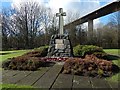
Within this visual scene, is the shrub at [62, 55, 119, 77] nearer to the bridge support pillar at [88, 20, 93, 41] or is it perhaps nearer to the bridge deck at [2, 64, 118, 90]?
the bridge deck at [2, 64, 118, 90]

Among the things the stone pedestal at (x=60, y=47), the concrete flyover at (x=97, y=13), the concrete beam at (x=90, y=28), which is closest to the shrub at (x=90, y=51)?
the stone pedestal at (x=60, y=47)

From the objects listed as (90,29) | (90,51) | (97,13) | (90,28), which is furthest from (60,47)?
(90,29)

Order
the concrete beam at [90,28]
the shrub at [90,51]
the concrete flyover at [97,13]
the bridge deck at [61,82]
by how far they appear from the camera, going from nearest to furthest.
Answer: the bridge deck at [61,82], the shrub at [90,51], the concrete flyover at [97,13], the concrete beam at [90,28]

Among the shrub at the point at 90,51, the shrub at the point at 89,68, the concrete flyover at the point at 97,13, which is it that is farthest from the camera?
the concrete flyover at the point at 97,13

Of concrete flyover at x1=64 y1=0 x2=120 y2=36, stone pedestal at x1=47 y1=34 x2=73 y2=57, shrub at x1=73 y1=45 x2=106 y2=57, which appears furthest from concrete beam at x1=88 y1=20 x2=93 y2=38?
stone pedestal at x1=47 y1=34 x2=73 y2=57

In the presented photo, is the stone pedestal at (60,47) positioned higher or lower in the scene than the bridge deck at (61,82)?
higher

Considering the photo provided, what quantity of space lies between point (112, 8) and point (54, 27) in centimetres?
1051

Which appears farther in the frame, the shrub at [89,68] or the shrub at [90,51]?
the shrub at [90,51]

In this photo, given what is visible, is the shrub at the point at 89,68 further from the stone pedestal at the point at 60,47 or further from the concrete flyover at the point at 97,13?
the concrete flyover at the point at 97,13

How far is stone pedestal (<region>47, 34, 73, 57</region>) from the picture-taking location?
11.5 meters

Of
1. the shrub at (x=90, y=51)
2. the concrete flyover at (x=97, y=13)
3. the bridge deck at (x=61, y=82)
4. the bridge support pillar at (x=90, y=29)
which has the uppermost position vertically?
the concrete flyover at (x=97, y=13)

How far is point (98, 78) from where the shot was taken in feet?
21.5

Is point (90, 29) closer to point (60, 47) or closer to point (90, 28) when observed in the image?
point (90, 28)

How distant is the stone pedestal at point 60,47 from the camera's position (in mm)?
11547
